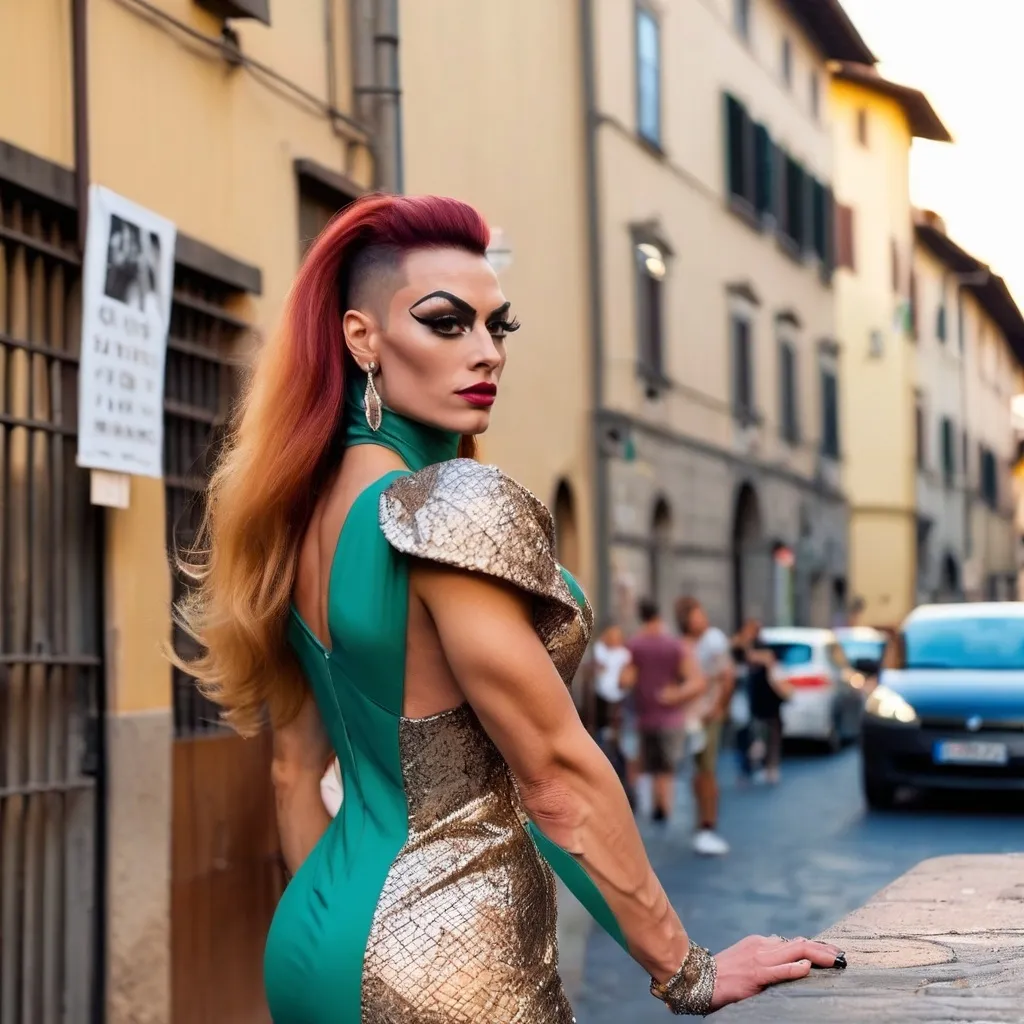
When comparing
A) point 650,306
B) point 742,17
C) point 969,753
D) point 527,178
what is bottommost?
point 969,753

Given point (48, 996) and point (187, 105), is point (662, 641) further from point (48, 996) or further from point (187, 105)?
point (48, 996)

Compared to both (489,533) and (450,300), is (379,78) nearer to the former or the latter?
(450,300)

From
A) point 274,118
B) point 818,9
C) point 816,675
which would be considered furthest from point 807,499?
point 274,118

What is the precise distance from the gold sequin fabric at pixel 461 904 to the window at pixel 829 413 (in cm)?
3046

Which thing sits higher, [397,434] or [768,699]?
[397,434]

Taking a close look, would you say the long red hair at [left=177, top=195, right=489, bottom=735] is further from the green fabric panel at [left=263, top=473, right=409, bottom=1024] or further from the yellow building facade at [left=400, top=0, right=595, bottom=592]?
the yellow building facade at [left=400, top=0, right=595, bottom=592]

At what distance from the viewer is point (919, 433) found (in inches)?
1677

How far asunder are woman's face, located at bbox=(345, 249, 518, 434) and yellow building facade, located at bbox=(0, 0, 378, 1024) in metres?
3.85

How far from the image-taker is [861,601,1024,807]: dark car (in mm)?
15227

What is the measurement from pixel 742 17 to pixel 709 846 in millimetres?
16217

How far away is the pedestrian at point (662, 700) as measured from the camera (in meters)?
14.9

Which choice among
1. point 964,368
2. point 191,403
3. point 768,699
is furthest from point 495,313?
point 964,368

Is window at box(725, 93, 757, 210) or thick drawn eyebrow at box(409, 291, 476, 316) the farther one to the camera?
window at box(725, 93, 757, 210)

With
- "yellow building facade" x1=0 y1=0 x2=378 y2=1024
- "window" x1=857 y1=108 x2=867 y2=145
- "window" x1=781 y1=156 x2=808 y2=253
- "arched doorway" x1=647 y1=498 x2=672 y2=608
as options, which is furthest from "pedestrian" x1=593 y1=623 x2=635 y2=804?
"window" x1=857 y1=108 x2=867 y2=145
